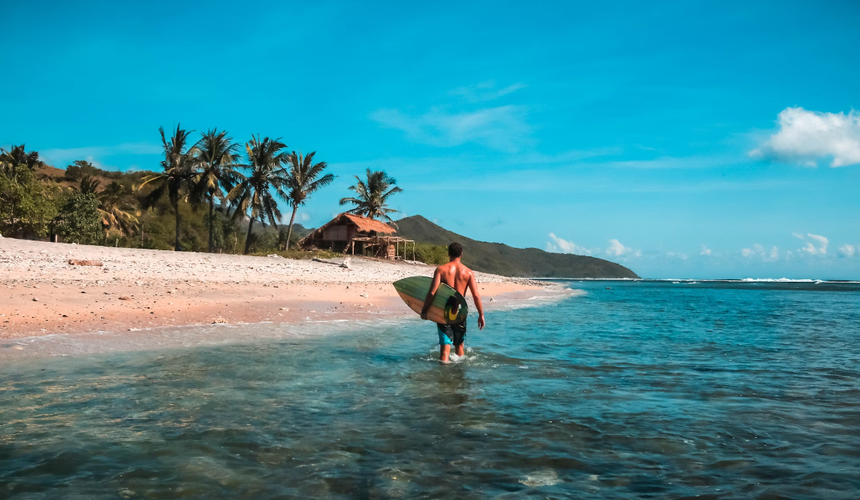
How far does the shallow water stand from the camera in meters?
3.74

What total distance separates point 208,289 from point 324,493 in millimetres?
13500

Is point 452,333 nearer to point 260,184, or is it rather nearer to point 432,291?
point 432,291

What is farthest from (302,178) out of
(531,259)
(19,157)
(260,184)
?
(531,259)

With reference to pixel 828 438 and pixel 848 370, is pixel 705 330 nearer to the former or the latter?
pixel 848 370

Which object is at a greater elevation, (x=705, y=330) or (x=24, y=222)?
(x=24, y=222)

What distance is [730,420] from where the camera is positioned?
5.42 metres

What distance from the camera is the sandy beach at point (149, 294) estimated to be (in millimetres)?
10453

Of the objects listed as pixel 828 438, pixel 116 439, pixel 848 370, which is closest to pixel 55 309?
pixel 116 439

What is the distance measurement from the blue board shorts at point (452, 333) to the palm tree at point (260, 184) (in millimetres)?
35495

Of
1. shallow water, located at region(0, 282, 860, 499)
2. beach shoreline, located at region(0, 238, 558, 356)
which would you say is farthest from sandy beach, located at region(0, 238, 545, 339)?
shallow water, located at region(0, 282, 860, 499)

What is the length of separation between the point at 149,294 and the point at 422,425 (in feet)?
36.5

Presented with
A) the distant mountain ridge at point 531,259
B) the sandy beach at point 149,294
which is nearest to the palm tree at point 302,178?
the sandy beach at point 149,294

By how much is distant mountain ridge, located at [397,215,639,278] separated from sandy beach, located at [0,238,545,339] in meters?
A: 138

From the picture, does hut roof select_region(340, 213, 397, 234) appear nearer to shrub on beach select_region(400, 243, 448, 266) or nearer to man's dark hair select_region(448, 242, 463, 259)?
shrub on beach select_region(400, 243, 448, 266)
